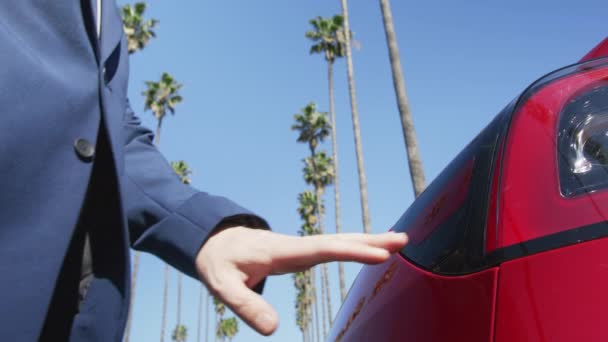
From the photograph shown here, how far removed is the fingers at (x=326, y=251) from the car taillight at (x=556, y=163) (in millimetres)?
348

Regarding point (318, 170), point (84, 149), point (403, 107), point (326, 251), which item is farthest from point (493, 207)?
point (318, 170)

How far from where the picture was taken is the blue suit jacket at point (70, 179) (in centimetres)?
91

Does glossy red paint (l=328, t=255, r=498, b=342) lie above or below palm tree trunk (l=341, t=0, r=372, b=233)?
below

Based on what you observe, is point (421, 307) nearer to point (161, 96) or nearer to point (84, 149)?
point (84, 149)

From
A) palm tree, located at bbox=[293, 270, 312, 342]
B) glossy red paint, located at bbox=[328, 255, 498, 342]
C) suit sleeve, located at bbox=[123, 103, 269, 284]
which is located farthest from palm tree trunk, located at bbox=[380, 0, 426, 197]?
palm tree, located at bbox=[293, 270, 312, 342]

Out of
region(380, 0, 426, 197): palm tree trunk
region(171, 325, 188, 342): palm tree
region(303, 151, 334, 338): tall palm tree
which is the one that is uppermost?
region(303, 151, 334, 338): tall palm tree

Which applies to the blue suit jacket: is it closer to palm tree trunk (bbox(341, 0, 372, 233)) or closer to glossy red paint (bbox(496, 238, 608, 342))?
glossy red paint (bbox(496, 238, 608, 342))

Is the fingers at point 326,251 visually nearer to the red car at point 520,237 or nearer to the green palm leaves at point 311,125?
the red car at point 520,237

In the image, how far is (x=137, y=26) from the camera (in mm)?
25250

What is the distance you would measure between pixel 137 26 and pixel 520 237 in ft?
87.9

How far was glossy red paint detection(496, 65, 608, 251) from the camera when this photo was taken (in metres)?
1.12

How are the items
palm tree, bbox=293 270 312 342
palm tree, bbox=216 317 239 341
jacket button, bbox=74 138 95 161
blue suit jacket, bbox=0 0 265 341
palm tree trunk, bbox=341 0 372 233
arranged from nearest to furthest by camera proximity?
blue suit jacket, bbox=0 0 265 341, jacket button, bbox=74 138 95 161, palm tree trunk, bbox=341 0 372 233, palm tree, bbox=293 270 312 342, palm tree, bbox=216 317 239 341

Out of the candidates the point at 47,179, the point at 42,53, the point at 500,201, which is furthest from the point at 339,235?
the point at 42,53

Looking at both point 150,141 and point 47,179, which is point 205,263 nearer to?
point 47,179
